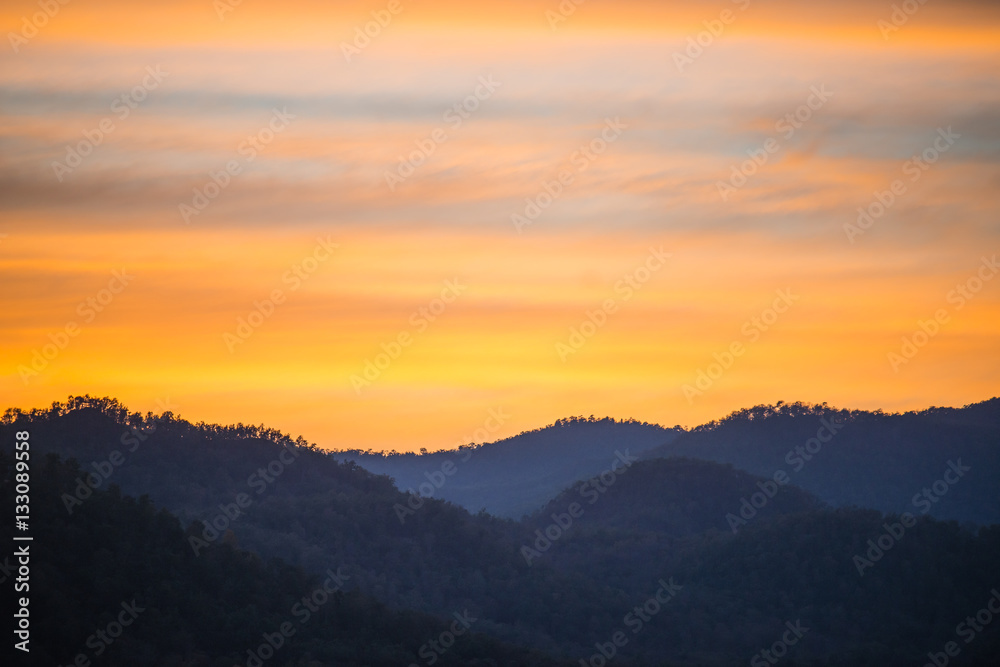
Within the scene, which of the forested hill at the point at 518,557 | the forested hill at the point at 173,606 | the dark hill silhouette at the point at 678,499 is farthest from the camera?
the dark hill silhouette at the point at 678,499

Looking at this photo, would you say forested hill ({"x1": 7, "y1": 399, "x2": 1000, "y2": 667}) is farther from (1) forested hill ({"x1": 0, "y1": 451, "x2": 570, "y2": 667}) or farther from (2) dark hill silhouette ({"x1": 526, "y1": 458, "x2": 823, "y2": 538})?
(2) dark hill silhouette ({"x1": 526, "y1": 458, "x2": 823, "y2": 538})

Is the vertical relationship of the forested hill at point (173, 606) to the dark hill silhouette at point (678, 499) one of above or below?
below

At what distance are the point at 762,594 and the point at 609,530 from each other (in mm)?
28713

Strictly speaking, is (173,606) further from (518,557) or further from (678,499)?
(678,499)

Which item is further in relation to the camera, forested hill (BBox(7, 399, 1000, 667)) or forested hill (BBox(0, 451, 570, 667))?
forested hill (BBox(7, 399, 1000, 667))

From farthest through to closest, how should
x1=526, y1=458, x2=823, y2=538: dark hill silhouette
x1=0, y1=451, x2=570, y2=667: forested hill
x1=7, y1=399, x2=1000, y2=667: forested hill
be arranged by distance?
x1=526, y1=458, x2=823, y2=538: dark hill silhouette < x1=7, y1=399, x2=1000, y2=667: forested hill < x1=0, y1=451, x2=570, y2=667: forested hill

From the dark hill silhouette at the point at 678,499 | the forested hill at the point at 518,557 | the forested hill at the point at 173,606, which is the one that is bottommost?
the forested hill at the point at 173,606

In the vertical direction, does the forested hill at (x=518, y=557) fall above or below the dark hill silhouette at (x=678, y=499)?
below

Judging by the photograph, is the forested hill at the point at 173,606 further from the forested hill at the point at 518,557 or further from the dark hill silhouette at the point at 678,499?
the dark hill silhouette at the point at 678,499

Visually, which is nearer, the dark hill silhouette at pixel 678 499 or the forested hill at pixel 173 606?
the forested hill at pixel 173 606

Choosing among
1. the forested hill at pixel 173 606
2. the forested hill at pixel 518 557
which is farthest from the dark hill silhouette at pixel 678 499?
the forested hill at pixel 173 606

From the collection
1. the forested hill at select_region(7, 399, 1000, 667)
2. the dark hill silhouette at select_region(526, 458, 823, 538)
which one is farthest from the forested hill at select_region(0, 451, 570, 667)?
the dark hill silhouette at select_region(526, 458, 823, 538)

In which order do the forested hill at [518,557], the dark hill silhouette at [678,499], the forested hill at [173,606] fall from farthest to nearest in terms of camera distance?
the dark hill silhouette at [678,499], the forested hill at [518,557], the forested hill at [173,606]

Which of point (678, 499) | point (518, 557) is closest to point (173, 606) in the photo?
point (518, 557)
